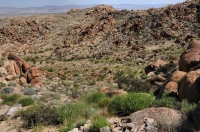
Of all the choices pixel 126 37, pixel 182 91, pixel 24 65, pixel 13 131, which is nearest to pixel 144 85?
pixel 182 91

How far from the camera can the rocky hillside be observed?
315 inches

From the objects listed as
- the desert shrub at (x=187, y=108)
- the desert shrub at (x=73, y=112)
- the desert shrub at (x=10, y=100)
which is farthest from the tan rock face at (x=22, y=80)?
the desert shrub at (x=187, y=108)

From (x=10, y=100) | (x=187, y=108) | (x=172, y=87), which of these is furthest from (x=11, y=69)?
(x=187, y=108)

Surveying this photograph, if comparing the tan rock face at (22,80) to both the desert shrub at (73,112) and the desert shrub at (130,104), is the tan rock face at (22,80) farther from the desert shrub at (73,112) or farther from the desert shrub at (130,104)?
the desert shrub at (130,104)

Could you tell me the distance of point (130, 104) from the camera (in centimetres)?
813

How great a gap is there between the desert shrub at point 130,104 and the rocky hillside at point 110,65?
1.4 inches

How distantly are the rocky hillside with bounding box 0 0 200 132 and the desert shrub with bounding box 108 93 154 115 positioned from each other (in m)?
0.04

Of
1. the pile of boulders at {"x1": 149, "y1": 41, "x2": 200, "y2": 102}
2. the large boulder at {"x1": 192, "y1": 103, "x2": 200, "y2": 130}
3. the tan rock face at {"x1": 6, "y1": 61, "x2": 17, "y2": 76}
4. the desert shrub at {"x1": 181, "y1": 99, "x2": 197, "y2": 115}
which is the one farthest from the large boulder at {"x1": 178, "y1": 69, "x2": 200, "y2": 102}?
the tan rock face at {"x1": 6, "y1": 61, "x2": 17, "y2": 76}

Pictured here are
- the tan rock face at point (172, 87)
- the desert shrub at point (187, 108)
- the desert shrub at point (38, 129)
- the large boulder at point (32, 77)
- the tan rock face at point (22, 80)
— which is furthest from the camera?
the large boulder at point (32, 77)

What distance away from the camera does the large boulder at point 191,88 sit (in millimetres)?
7828

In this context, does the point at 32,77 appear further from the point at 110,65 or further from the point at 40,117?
the point at 110,65

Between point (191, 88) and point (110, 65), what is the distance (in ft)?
85.5

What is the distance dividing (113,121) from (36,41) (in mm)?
48276

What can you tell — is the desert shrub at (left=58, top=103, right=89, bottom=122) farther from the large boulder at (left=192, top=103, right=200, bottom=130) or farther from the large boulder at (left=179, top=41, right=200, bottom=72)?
the large boulder at (left=179, top=41, right=200, bottom=72)
